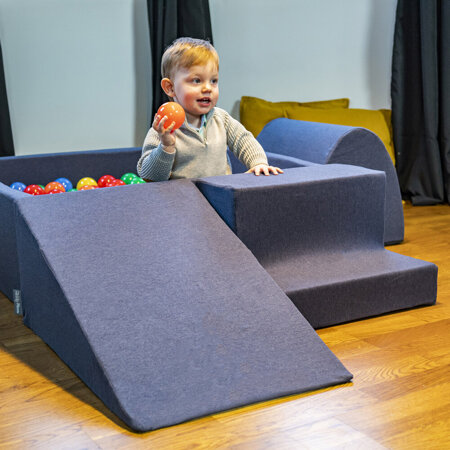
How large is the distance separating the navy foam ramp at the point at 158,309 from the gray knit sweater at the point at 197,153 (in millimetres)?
177

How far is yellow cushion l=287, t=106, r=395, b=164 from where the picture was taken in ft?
11.9

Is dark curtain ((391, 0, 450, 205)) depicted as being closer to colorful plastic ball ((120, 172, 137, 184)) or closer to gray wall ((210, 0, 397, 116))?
gray wall ((210, 0, 397, 116))

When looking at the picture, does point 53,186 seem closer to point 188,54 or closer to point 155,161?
point 155,161

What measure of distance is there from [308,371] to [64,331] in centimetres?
60

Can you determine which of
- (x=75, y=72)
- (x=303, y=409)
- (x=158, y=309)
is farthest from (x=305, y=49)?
(x=303, y=409)

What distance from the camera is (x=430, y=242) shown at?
289 centimetres

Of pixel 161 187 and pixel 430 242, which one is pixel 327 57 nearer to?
pixel 430 242

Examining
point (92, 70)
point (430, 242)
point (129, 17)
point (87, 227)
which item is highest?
point (129, 17)

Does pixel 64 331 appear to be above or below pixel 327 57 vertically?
below

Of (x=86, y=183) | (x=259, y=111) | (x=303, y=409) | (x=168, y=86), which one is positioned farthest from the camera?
(x=259, y=111)

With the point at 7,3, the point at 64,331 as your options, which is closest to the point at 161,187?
the point at 64,331

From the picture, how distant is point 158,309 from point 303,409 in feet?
1.37

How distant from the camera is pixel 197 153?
2.24 metres

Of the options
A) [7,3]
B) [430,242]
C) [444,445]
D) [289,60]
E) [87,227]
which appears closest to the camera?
[444,445]
